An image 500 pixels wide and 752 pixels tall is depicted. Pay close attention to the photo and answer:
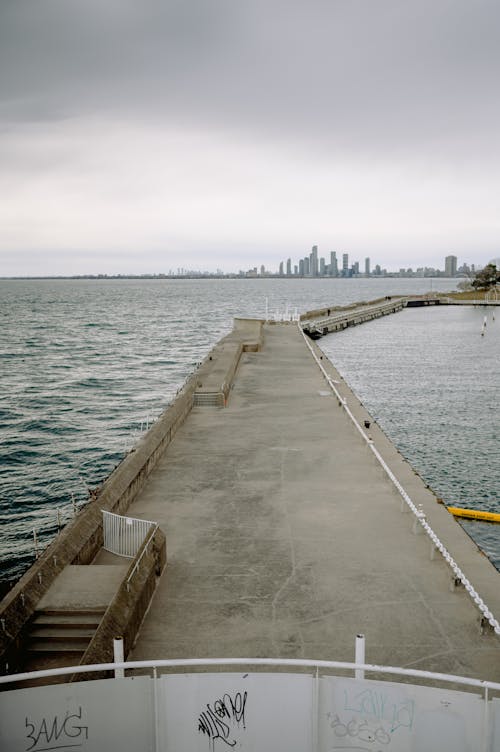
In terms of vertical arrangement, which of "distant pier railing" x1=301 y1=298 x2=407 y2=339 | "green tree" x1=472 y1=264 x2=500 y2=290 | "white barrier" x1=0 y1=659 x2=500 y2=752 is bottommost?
"white barrier" x1=0 y1=659 x2=500 y2=752

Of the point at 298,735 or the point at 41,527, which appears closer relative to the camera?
the point at 298,735

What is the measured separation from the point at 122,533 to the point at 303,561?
11.9 feet

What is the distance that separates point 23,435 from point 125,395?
11.4 metres

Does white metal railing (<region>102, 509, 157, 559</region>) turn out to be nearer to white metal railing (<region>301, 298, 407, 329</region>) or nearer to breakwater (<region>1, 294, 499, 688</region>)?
breakwater (<region>1, 294, 499, 688</region>)

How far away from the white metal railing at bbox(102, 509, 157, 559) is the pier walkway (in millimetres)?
824

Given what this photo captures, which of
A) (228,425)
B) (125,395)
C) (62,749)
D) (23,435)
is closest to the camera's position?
(62,749)

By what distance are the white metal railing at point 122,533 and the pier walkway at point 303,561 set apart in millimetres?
824

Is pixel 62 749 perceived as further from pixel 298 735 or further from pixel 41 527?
pixel 41 527

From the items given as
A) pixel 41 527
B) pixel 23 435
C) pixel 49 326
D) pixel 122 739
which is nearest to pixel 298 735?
pixel 122 739

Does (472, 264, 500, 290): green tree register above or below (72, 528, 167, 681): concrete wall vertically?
above

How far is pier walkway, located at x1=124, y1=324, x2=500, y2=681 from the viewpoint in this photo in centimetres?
912

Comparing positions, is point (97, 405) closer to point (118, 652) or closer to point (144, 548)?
point (144, 548)

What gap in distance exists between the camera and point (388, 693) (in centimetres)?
521

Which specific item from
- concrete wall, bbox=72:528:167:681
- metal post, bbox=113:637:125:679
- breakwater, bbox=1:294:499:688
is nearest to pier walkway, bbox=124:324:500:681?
breakwater, bbox=1:294:499:688
